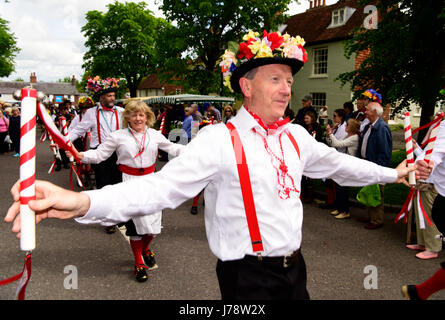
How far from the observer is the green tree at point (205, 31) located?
23875 millimetres

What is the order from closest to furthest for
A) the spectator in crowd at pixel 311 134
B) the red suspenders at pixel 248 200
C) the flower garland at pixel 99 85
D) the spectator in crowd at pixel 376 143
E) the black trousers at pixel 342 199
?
the red suspenders at pixel 248 200, the spectator in crowd at pixel 376 143, the flower garland at pixel 99 85, the black trousers at pixel 342 199, the spectator in crowd at pixel 311 134

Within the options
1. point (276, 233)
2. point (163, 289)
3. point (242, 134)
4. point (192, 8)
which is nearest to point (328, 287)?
point (163, 289)

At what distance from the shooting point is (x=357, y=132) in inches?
262

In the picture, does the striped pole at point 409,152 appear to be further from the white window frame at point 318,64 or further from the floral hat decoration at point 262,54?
the white window frame at point 318,64

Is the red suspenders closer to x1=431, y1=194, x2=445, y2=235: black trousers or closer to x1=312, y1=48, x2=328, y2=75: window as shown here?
x1=431, y1=194, x2=445, y2=235: black trousers

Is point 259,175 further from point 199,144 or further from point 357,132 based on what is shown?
point 357,132

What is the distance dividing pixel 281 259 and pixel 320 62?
2593cm

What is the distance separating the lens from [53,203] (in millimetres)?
1496

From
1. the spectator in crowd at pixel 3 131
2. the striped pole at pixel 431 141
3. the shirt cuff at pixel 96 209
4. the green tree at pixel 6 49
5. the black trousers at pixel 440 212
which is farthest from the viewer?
the green tree at pixel 6 49

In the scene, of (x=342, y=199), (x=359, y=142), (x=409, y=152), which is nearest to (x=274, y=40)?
(x=409, y=152)

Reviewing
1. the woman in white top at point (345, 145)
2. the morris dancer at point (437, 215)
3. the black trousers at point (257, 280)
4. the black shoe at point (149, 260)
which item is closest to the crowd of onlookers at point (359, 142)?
the woman in white top at point (345, 145)

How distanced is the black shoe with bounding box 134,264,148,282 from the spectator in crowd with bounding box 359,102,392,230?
4045 millimetres

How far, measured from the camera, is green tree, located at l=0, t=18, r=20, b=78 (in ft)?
112

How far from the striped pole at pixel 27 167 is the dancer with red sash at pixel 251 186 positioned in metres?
0.36
